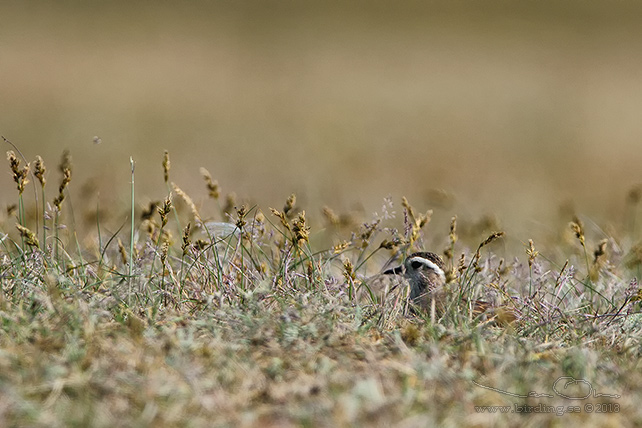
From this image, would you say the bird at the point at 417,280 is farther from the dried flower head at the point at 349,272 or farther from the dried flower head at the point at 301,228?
the dried flower head at the point at 301,228

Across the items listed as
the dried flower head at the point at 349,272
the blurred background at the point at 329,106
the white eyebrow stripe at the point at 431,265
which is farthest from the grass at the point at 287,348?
the blurred background at the point at 329,106

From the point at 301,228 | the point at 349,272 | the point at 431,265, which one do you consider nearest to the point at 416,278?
the point at 431,265

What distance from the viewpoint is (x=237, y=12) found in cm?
3659

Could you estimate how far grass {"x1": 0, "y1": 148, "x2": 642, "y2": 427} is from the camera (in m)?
3.32

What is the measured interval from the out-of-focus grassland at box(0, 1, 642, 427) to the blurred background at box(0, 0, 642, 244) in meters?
0.11

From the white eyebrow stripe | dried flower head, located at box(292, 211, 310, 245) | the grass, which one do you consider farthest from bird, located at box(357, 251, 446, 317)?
dried flower head, located at box(292, 211, 310, 245)

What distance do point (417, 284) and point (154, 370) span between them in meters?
2.27

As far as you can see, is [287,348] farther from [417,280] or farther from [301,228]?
[417,280]

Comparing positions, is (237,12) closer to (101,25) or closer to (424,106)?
(101,25)

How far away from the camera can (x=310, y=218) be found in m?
8.84

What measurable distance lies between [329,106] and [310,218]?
11.3 m

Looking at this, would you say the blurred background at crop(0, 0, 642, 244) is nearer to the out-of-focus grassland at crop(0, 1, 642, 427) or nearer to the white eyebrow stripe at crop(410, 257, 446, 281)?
the out-of-focus grassland at crop(0, 1, 642, 427)

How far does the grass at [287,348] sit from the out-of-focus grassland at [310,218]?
0.05ft

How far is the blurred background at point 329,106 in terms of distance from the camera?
13031 mm
